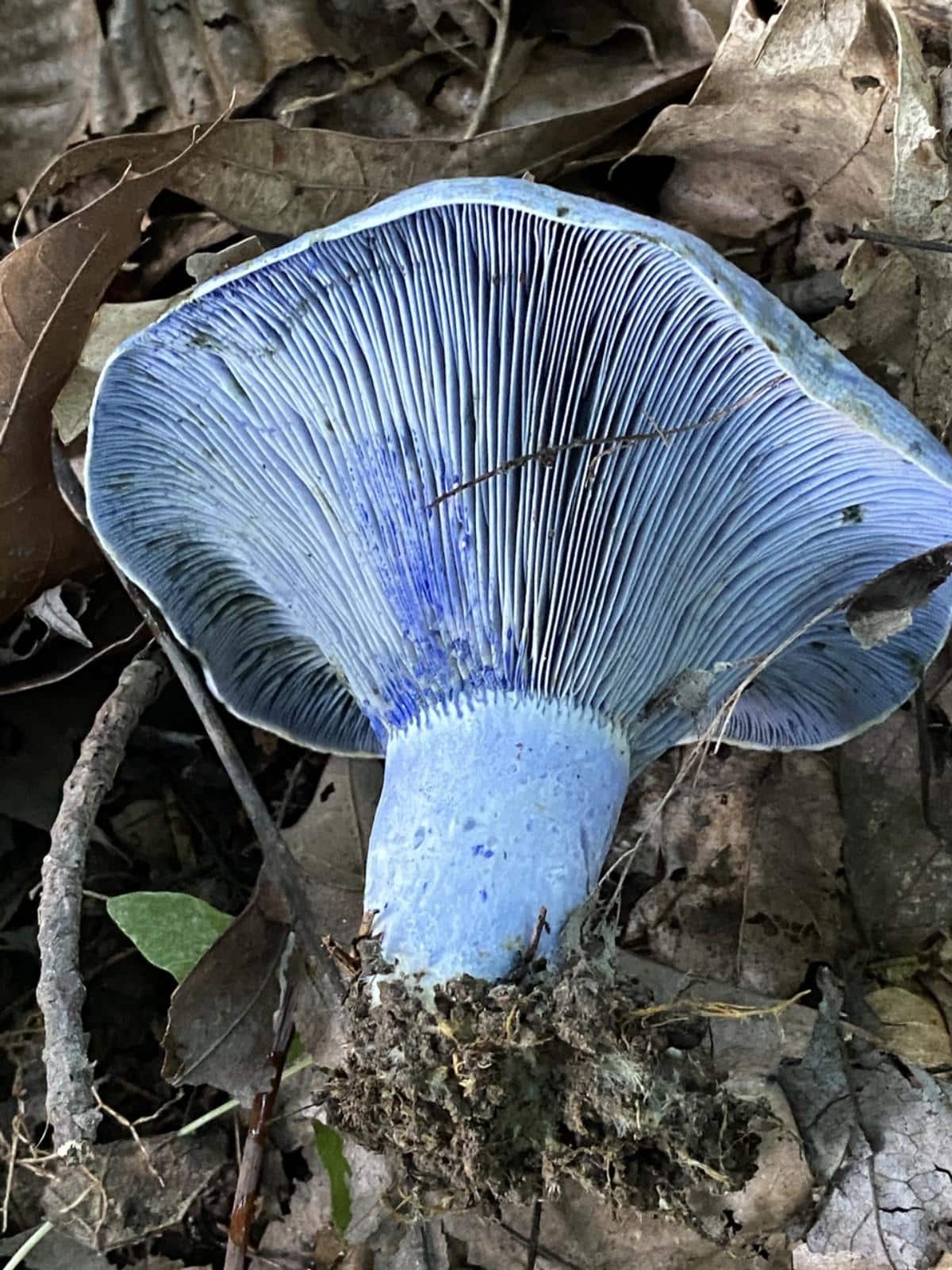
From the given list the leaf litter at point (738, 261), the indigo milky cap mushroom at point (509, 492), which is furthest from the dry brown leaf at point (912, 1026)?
the indigo milky cap mushroom at point (509, 492)

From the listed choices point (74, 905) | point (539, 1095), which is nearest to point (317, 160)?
point (74, 905)

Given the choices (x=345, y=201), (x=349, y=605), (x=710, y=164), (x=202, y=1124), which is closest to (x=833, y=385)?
(x=349, y=605)

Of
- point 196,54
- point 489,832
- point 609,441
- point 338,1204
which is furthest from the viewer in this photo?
point 196,54

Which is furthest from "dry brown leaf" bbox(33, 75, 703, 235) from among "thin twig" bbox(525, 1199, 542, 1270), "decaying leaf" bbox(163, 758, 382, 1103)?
"thin twig" bbox(525, 1199, 542, 1270)

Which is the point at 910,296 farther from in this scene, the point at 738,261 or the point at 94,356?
the point at 94,356

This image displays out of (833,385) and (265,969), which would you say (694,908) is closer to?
(265,969)

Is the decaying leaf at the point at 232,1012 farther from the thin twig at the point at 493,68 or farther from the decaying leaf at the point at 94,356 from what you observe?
the thin twig at the point at 493,68
